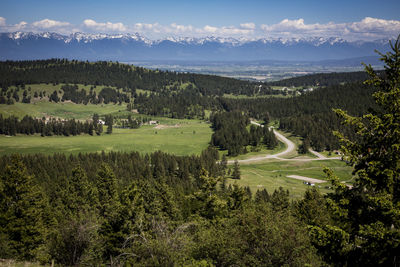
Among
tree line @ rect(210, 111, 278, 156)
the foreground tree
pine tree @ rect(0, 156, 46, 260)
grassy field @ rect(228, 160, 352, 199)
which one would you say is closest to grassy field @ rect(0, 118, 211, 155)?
tree line @ rect(210, 111, 278, 156)

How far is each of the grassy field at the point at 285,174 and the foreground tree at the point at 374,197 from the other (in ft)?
267

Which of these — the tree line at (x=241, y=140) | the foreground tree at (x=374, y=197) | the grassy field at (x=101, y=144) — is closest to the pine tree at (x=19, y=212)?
the foreground tree at (x=374, y=197)

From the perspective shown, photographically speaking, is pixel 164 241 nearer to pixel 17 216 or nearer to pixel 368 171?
pixel 368 171

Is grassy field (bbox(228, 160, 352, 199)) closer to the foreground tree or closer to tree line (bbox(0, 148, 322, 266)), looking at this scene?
tree line (bbox(0, 148, 322, 266))

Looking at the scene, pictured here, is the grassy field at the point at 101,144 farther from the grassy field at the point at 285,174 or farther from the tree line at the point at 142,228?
the tree line at the point at 142,228

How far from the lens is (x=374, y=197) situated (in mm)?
17453

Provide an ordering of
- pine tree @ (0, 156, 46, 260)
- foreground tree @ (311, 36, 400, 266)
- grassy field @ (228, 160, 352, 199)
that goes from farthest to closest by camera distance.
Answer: grassy field @ (228, 160, 352, 199)
pine tree @ (0, 156, 46, 260)
foreground tree @ (311, 36, 400, 266)

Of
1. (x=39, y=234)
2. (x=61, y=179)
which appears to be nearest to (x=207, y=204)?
(x=39, y=234)

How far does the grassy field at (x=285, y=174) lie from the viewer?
355 ft

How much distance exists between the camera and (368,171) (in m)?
18.8

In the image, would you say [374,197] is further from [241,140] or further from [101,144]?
[101,144]

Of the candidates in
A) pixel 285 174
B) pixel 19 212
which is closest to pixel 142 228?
pixel 19 212

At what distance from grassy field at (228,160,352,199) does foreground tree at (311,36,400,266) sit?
81522 mm

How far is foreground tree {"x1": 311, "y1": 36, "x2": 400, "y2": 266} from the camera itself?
1739 centimetres
